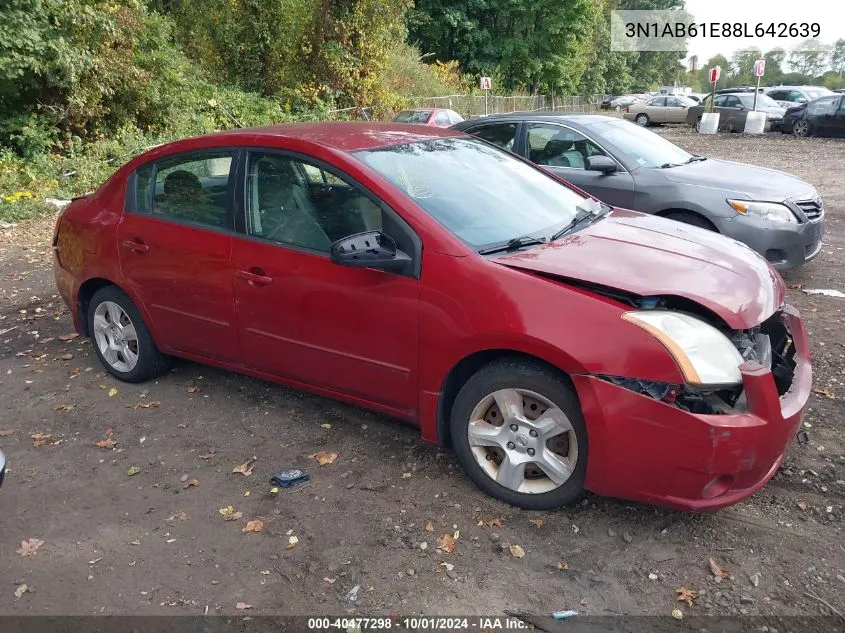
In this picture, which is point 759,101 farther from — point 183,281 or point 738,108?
point 183,281

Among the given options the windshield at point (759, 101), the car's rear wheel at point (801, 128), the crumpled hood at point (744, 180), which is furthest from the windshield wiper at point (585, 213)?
the windshield at point (759, 101)

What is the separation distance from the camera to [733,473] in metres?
2.84

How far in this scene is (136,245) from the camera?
14.7 feet

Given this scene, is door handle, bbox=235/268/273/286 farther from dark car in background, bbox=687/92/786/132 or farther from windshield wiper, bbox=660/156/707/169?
dark car in background, bbox=687/92/786/132

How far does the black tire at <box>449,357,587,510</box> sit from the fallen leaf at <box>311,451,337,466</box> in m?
0.76

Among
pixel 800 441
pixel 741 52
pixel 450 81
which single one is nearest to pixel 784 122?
pixel 450 81

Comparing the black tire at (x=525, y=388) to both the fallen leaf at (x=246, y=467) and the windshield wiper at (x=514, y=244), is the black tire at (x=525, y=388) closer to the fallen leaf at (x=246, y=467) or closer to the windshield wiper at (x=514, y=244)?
the windshield wiper at (x=514, y=244)

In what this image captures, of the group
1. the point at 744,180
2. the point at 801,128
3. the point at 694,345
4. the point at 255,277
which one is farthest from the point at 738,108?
the point at 694,345

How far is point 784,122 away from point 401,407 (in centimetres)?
2381

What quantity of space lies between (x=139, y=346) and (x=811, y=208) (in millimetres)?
5852

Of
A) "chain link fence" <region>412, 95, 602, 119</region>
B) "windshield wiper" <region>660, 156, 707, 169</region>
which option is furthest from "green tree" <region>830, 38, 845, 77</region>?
"windshield wiper" <region>660, 156, 707, 169</region>

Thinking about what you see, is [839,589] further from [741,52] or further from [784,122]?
[741,52]

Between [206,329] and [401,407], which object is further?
[206,329]

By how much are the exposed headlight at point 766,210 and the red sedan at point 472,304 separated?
2585mm
